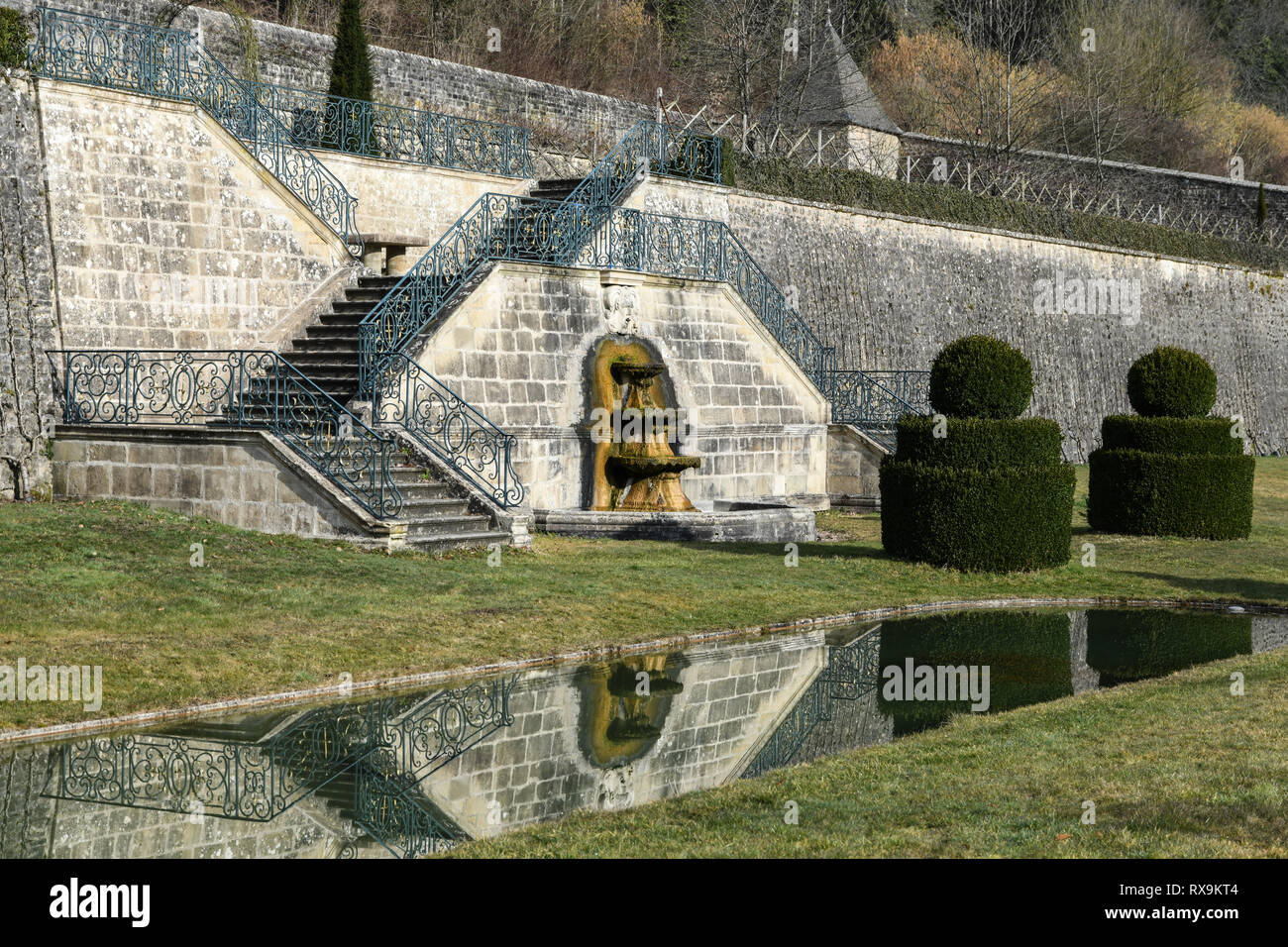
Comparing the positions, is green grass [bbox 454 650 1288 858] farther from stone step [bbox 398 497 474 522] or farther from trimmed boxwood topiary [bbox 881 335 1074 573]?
stone step [bbox 398 497 474 522]

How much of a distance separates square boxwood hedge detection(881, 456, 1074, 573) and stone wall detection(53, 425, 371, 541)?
19.8 feet

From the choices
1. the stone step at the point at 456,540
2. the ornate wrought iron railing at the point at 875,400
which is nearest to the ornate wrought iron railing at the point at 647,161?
the ornate wrought iron railing at the point at 875,400

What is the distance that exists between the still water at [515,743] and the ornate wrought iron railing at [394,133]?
11959mm

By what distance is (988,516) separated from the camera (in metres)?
15.8

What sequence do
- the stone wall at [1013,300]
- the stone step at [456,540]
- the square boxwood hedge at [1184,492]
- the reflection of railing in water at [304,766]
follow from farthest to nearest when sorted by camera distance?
the stone wall at [1013,300], the square boxwood hedge at [1184,492], the stone step at [456,540], the reflection of railing in water at [304,766]

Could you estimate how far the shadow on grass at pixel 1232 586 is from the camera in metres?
15.0

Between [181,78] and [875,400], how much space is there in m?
14.2

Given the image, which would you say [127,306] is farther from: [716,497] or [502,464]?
[716,497]

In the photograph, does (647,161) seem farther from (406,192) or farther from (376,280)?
(376,280)

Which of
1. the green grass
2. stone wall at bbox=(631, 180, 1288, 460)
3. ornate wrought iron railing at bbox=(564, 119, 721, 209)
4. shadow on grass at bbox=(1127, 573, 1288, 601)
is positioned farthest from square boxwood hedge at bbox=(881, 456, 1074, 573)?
stone wall at bbox=(631, 180, 1288, 460)

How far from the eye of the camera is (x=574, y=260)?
64.6 ft

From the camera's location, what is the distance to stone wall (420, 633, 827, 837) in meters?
7.38

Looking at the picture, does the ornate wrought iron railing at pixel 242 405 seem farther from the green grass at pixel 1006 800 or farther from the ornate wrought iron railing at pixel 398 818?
the green grass at pixel 1006 800

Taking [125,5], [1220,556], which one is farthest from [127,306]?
[1220,556]
